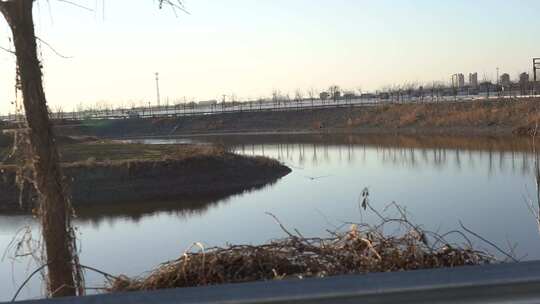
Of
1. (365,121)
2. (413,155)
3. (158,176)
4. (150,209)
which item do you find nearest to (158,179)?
(158,176)

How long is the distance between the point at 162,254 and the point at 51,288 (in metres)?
12.6

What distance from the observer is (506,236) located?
55.3 ft

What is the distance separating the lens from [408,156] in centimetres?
4353

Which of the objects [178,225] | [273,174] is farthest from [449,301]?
[273,174]

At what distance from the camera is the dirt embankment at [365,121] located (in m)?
59.2

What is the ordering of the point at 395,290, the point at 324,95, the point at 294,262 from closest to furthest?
the point at 395,290
the point at 294,262
the point at 324,95

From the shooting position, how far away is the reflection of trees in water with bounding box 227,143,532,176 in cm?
3559

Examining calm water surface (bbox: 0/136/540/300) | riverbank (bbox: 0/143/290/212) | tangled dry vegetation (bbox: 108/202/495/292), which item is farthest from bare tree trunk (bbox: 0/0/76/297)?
riverbank (bbox: 0/143/290/212)

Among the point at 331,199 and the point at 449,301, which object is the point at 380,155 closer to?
the point at 331,199

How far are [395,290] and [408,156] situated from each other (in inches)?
1632

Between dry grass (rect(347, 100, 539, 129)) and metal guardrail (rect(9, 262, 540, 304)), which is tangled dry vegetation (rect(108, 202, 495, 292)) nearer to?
metal guardrail (rect(9, 262, 540, 304))

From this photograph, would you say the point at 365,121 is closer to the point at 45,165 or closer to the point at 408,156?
the point at 408,156

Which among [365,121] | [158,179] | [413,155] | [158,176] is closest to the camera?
[158,179]

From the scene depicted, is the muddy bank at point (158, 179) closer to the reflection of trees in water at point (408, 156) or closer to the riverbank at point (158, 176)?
the riverbank at point (158, 176)
